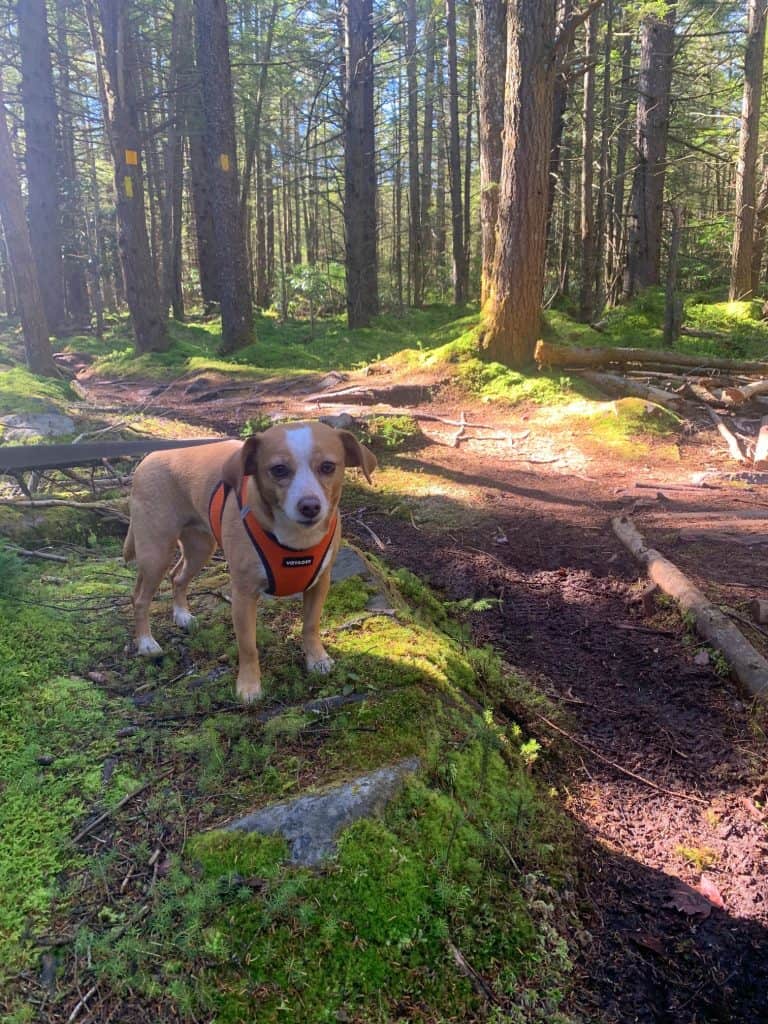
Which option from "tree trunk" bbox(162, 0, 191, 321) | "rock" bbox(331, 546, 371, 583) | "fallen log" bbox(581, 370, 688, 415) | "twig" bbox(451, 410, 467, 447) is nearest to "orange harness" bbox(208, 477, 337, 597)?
"rock" bbox(331, 546, 371, 583)

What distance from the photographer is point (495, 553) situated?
248 inches

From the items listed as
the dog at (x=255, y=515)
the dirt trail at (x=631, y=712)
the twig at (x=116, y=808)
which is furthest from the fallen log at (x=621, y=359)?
the twig at (x=116, y=808)

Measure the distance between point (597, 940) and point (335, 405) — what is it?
9890 millimetres

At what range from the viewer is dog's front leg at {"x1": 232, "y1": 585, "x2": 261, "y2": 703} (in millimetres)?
3168

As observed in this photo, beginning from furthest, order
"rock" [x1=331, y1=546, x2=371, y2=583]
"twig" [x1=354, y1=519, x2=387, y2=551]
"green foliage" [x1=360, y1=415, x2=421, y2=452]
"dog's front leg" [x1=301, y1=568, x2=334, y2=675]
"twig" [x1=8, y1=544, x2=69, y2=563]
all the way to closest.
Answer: "green foliage" [x1=360, y1=415, x2=421, y2=452] → "twig" [x1=354, y1=519, x2=387, y2=551] → "twig" [x1=8, y1=544, x2=69, y2=563] → "rock" [x1=331, y1=546, x2=371, y2=583] → "dog's front leg" [x1=301, y1=568, x2=334, y2=675]

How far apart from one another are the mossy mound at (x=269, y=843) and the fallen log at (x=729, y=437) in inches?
280

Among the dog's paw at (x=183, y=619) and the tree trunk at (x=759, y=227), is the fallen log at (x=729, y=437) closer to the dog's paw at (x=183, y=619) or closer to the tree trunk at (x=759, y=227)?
the dog's paw at (x=183, y=619)

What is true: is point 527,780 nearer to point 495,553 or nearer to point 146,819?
point 146,819

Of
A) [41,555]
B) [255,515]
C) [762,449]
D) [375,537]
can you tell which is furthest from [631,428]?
[255,515]

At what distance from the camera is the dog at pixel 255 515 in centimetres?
293

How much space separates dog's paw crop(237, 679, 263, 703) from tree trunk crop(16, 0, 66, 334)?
19.5m

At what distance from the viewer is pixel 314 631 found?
3.40 meters

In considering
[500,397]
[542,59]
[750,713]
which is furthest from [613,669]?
[542,59]

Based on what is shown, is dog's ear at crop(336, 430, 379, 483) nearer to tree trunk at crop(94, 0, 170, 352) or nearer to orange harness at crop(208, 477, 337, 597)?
orange harness at crop(208, 477, 337, 597)
